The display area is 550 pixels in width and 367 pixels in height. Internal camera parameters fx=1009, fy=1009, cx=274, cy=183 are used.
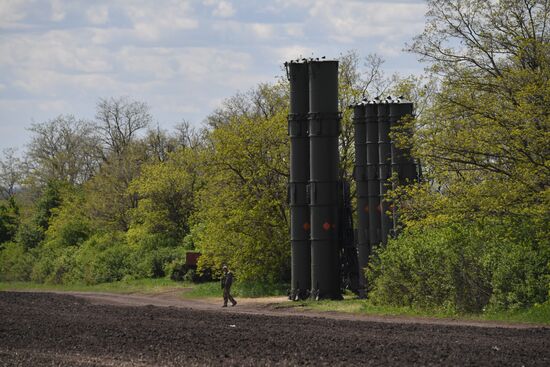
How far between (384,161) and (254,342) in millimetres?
19958

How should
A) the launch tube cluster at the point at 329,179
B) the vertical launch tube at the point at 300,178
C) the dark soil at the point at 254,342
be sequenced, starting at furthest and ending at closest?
the vertical launch tube at the point at 300,178 < the launch tube cluster at the point at 329,179 < the dark soil at the point at 254,342

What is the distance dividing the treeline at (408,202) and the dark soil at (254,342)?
198 inches

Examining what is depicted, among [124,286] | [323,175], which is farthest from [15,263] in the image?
[323,175]

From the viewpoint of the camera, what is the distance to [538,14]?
34.8 m

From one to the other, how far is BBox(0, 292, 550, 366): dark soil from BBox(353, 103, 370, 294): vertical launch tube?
1186 centimetres

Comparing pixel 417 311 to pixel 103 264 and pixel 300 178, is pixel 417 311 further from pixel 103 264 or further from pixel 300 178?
pixel 103 264

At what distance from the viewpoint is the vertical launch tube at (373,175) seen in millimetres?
40438

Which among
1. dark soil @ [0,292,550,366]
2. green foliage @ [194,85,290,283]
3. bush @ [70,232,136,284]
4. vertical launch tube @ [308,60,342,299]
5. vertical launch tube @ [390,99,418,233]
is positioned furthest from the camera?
bush @ [70,232,136,284]

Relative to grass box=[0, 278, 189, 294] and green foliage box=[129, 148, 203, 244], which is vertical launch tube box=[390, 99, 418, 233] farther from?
green foliage box=[129, 148, 203, 244]

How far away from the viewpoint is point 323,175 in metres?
38.5

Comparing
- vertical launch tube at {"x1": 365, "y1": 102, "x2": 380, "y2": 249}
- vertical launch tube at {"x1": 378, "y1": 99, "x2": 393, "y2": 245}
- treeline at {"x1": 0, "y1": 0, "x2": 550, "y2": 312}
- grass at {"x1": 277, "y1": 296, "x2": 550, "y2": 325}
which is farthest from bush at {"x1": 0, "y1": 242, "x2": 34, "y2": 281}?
vertical launch tube at {"x1": 378, "y1": 99, "x2": 393, "y2": 245}

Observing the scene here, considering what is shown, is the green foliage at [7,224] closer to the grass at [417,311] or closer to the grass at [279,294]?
the grass at [279,294]

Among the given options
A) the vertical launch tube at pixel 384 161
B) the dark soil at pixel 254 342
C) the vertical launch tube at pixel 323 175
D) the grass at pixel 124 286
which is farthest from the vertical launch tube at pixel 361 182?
the grass at pixel 124 286

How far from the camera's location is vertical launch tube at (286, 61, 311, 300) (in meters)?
39.5
